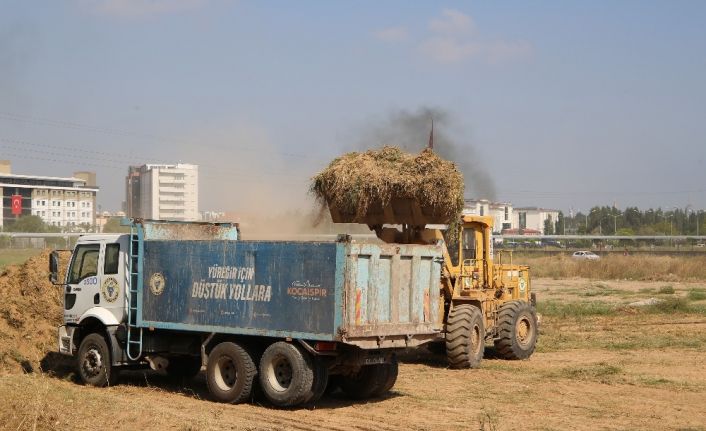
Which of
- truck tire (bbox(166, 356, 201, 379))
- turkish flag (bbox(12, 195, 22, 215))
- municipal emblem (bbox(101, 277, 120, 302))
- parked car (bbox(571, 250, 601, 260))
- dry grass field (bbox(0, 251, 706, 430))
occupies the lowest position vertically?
dry grass field (bbox(0, 251, 706, 430))

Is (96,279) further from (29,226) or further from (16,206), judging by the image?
(16,206)

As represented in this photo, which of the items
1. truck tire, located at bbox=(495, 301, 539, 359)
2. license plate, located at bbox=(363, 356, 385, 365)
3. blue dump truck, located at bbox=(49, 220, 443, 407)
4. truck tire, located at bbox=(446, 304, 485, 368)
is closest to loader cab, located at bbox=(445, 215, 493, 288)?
truck tire, located at bbox=(495, 301, 539, 359)

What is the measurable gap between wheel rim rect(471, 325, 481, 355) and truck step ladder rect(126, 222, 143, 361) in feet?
22.2

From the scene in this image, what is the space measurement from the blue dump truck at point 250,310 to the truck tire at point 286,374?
0.7 inches

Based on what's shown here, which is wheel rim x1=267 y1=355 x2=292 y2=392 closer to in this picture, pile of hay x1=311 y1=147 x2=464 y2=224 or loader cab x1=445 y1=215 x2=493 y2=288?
pile of hay x1=311 y1=147 x2=464 y2=224

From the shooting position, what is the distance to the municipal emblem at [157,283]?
15570 millimetres

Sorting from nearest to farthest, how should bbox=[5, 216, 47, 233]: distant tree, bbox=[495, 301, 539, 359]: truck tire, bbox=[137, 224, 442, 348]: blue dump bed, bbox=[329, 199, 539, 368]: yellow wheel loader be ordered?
bbox=[137, 224, 442, 348]: blue dump bed, bbox=[329, 199, 539, 368]: yellow wheel loader, bbox=[495, 301, 539, 359]: truck tire, bbox=[5, 216, 47, 233]: distant tree

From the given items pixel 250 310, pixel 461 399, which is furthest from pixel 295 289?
pixel 461 399

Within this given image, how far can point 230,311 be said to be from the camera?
1449 centimetres

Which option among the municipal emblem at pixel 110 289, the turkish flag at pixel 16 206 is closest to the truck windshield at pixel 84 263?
the municipal emblem at pixel 110 289

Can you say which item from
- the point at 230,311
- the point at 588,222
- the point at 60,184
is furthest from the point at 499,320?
the point at 588,222

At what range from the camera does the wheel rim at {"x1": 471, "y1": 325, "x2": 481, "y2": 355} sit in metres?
18.9

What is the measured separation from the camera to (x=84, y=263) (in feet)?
56.1

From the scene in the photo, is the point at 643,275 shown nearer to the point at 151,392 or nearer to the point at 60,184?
the point at 151,392
